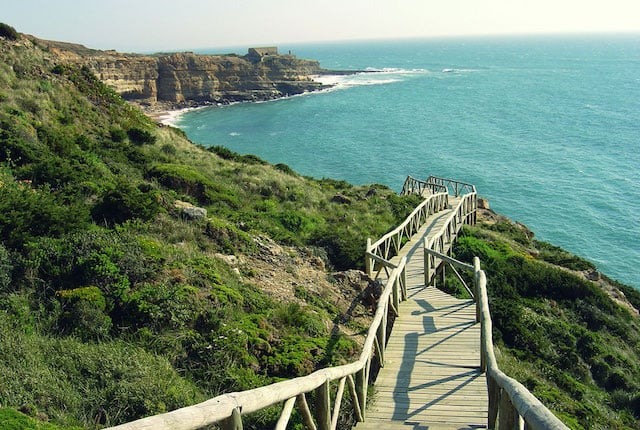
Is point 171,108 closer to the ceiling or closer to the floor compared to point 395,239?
closer to the ceiling

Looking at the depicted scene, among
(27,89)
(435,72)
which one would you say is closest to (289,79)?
(435,72)

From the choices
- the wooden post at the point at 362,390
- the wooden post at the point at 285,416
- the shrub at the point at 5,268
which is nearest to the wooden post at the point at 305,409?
the wooden post at the point at 285,416

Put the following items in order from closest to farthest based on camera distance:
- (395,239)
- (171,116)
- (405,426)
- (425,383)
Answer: (405,426), (425,383), (395,239), (171,116)

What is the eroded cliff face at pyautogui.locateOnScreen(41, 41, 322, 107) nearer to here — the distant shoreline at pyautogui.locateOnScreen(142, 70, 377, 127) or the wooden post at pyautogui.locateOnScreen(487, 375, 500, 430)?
the distant shoreline at pyautogui.locateOnScreen(142, 70, 377, 127)

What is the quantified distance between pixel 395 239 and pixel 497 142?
45.3m

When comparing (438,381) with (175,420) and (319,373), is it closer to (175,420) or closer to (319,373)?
(319,373)

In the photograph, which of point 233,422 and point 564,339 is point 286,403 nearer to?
point 233,422

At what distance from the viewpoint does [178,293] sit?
26.5ft

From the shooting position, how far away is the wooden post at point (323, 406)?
552cm

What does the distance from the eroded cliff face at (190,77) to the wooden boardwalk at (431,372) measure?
69.4m

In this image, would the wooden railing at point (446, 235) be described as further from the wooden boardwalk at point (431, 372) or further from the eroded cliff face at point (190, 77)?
the eroded cliff face at point (190, 77)

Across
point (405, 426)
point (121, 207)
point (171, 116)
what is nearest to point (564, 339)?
point (405, 426)

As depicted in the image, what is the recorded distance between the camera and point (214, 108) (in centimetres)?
8719

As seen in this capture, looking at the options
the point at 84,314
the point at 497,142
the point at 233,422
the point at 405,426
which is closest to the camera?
the point at 233,422
